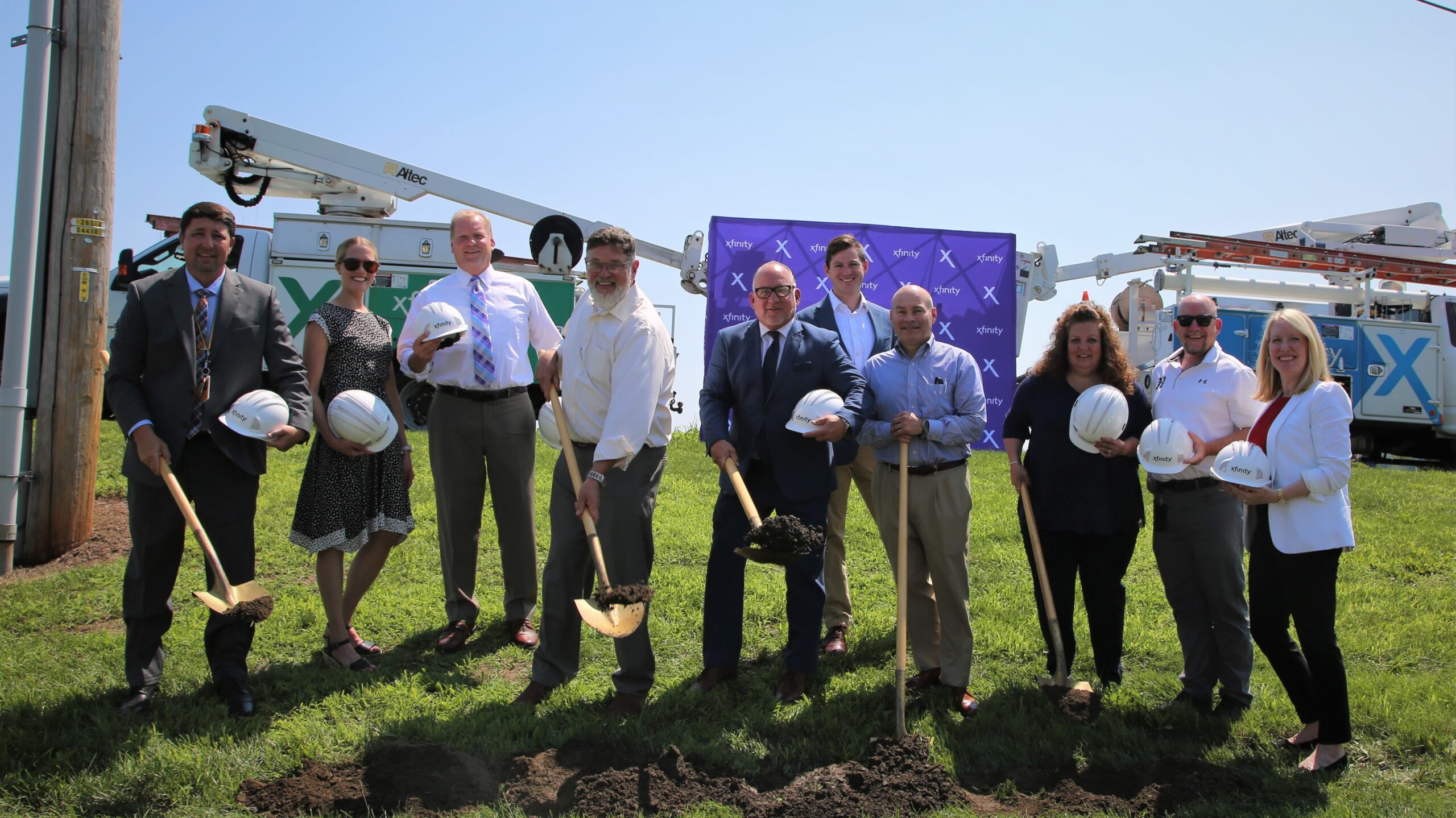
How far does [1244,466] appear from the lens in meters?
4.16

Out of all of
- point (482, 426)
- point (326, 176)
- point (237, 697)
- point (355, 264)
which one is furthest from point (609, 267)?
point (326, 176)

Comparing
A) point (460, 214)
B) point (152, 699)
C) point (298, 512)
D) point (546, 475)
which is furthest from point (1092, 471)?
point (546, 475)

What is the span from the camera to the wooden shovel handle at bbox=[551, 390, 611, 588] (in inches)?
167

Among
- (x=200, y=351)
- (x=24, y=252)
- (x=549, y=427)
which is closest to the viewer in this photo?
(x=200, y=351)

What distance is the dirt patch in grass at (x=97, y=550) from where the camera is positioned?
21.0 ft

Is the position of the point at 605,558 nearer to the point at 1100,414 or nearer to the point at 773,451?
the point at 773,451

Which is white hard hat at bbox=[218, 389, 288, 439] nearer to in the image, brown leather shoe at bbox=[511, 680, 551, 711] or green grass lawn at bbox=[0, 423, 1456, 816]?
green grass lawn at bbox=[0, 423, 1456, 816]

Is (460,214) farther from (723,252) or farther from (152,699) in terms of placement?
(723,252)

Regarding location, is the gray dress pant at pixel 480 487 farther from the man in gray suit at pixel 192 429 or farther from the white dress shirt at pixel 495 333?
the man in gray suit at pixel 192 429

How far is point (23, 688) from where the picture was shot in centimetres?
443

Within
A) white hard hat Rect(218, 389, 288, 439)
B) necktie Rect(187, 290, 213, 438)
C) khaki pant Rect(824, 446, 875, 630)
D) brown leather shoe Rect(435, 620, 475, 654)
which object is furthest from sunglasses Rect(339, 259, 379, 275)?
khaki pant Rect(824, 446, 875, 630)

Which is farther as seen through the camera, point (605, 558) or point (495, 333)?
point (495, 333)

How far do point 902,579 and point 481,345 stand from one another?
253 centimetres

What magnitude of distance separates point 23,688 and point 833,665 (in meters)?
3.88
